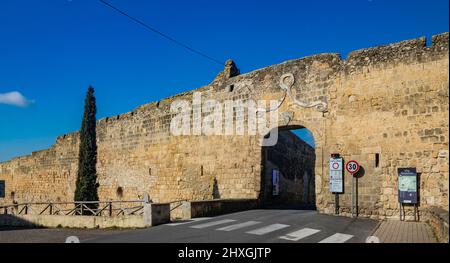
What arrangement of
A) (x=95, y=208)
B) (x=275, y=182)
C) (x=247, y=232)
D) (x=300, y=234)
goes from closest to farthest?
1. (x=300, y=234)
2. (x=247, y=232)
3. (x=275, y=182)
4. (x=95, y=208)

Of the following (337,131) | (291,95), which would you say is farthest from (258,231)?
(291,95)

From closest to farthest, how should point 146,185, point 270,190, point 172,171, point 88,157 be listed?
point 270,190 < point 172,171 < point 146,185 < point 88,157

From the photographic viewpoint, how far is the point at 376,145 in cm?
1123

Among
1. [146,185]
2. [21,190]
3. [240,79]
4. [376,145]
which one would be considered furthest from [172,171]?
[21,190]

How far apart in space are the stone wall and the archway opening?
1199 millimetres

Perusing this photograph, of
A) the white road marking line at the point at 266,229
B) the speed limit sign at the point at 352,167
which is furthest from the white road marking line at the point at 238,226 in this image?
the speed limit sign at the point at 352,167

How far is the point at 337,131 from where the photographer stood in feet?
39.6

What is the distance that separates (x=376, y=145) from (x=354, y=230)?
307 cm

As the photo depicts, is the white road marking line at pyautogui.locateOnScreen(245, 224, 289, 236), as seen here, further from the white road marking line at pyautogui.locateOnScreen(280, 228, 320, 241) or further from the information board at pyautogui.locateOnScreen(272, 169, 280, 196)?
the information board at pyautogui.locateOnScreen(272, 169, 280, 196)

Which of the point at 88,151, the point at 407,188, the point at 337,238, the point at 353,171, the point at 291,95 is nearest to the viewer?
the point at 337,238

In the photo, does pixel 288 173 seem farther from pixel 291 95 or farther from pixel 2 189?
pixel 2 189

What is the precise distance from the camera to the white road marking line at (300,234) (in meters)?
7.92

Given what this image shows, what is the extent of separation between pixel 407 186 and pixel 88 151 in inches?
656

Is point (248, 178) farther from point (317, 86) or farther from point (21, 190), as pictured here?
point (21, 190)
